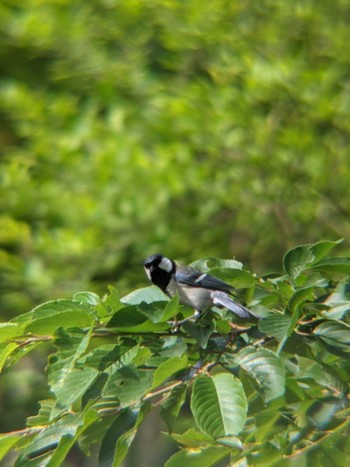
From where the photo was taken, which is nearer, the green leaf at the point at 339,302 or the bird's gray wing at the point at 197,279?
the green leaf at the point at 339,302

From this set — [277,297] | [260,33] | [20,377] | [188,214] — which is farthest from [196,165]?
[277,297]

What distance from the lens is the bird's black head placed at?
357 cm

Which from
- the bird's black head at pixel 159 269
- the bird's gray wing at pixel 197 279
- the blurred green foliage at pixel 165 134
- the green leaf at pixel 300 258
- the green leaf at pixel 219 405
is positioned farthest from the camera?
the blurred green foliage at pixel 165 134

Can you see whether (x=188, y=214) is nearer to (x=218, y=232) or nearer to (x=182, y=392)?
(x=218, y=232)

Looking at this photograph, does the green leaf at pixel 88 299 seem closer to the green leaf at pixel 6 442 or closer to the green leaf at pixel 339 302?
the green leaf at pixel 6 442

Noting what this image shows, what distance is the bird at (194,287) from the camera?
7.22ft

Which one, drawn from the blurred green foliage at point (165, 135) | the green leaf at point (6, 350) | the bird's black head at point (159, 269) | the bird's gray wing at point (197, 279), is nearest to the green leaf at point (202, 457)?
the green leaf at point (6, 350)

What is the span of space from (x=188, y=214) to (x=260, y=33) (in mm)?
1485

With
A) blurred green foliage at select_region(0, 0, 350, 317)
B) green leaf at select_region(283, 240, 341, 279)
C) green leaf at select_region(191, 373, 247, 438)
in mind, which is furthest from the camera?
blurred green foliage at select_region(0, 0, 350, 317)

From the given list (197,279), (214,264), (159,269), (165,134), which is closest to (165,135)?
(165,134)

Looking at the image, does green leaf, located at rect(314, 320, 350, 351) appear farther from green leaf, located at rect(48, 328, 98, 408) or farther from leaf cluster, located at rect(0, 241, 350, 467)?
green leaf, located at rect(48, 328, 98, 408)

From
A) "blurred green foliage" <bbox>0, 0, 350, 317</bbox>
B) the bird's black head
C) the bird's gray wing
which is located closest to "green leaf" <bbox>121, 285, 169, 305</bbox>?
the bird's gray wing

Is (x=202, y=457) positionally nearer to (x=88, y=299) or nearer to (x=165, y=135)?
(x=88, y=299)

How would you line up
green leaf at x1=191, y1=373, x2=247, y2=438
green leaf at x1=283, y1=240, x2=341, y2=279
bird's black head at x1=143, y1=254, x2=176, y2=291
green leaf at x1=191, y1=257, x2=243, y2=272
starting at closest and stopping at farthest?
1. green leaf at x1=191, y1=373, x2=247, y2=438
2. green leaf at x1=283, y1=240, x2=341, y2=279
3. green leaf at x1=191, y1=257, x2=243, y2=272
4. bird's black head at x1=143, y1=254, x2=176, y2=291
